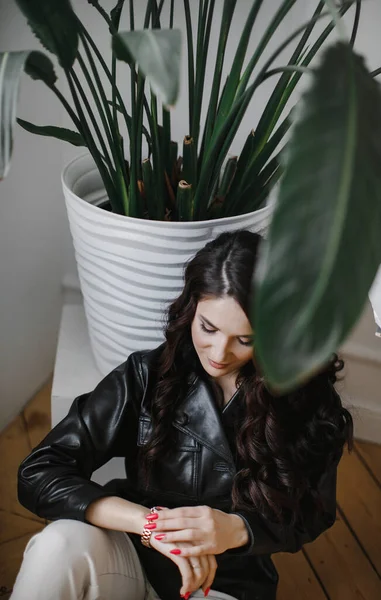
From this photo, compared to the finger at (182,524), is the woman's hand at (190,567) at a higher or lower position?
lower

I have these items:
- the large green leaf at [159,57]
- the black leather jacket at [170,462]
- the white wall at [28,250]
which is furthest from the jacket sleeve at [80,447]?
the large green leaf at [159,57]

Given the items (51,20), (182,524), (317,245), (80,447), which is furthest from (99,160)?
(317,245)

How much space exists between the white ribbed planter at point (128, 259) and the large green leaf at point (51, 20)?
362 mm

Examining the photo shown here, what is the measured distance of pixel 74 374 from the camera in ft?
4.80

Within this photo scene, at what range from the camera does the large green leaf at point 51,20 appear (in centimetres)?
78

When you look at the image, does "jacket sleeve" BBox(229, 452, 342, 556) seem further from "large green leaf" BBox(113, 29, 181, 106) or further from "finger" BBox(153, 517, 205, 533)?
"large green leaf" BBox(113, 29, 181, 106)

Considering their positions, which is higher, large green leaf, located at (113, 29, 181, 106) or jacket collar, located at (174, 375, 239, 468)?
large green leaf, located at (113, 29, 181, 106)

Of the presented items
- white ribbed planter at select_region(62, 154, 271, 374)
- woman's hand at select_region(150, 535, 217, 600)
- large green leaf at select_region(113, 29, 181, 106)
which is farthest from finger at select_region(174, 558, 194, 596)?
large green leaf at select_region(113, 29, 181, 106)

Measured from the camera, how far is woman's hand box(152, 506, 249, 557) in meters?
1.01

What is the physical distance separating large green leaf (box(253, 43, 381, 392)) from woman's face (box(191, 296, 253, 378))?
1.56ft

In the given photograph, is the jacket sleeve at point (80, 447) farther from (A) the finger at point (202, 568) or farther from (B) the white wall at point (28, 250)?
(B) the white wall at point (28, 250)

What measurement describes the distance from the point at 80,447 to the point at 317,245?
0.73m

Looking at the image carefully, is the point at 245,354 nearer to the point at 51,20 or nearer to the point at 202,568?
the point at 202,568

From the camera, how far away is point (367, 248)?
520 mm
